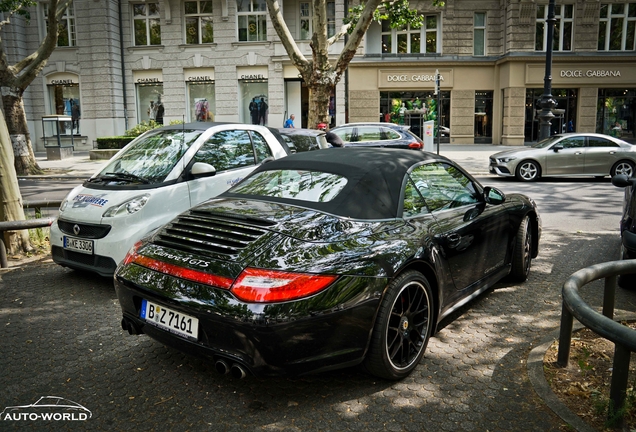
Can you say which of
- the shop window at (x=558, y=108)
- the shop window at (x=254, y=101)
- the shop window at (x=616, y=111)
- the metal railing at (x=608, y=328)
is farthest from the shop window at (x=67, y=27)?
the metal railing at (x=608, y=328)

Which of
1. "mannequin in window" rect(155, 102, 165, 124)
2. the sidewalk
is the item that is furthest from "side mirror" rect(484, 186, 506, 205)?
"mannequin in window" rect(155, 102, 165, 124)

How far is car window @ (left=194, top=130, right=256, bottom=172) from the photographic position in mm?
6359

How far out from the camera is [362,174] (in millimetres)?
3898

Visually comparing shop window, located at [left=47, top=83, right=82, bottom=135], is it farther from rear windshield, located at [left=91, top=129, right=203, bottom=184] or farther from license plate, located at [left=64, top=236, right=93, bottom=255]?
license plate, located at [left=64, top=236, right=93, bottom=255]

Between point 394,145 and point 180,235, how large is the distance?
1313cm

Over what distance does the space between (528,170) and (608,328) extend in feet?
44.7

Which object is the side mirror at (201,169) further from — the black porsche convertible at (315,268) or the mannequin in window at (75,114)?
the mannequin in window at (75,114)

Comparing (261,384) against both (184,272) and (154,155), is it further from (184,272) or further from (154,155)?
(154,155)

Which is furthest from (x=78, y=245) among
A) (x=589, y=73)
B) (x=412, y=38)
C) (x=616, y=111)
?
(x=616, y=111)

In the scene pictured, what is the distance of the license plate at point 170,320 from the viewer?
10.3 feet

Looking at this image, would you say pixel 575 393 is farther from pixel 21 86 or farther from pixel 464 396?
pixel 21 86

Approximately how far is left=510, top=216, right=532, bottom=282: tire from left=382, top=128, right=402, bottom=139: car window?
11004 millimetres

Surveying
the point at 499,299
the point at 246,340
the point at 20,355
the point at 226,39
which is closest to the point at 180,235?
the point at 246,340

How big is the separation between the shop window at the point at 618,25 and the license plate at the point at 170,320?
107 feet
